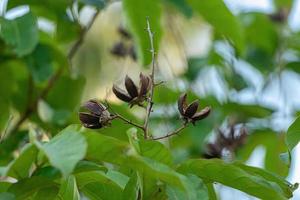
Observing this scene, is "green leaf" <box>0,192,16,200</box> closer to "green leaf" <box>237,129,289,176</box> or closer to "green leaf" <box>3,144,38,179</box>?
"green leaf" <box>3,144,38,179</box>

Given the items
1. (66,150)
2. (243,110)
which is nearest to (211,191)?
(66,150)

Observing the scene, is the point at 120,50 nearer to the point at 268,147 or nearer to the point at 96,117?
the point at 268,147

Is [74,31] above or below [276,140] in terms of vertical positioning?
above

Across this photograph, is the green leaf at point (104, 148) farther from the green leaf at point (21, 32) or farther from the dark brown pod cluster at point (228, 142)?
the dark brown pod cluster at point (228, 142)

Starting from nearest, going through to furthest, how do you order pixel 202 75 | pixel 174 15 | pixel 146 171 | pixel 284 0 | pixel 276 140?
pixel 146 171 < pixel 276 140 < pixel 202 75 < pixel 284 0 < pixel 174 15

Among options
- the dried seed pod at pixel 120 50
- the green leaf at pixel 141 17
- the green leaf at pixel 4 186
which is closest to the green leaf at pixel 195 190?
the green leaf at pixel 4 186

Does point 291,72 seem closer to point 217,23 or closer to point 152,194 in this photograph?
point 217,23

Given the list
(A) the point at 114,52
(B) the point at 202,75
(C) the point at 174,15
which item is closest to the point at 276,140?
(B) the point at 202,75
